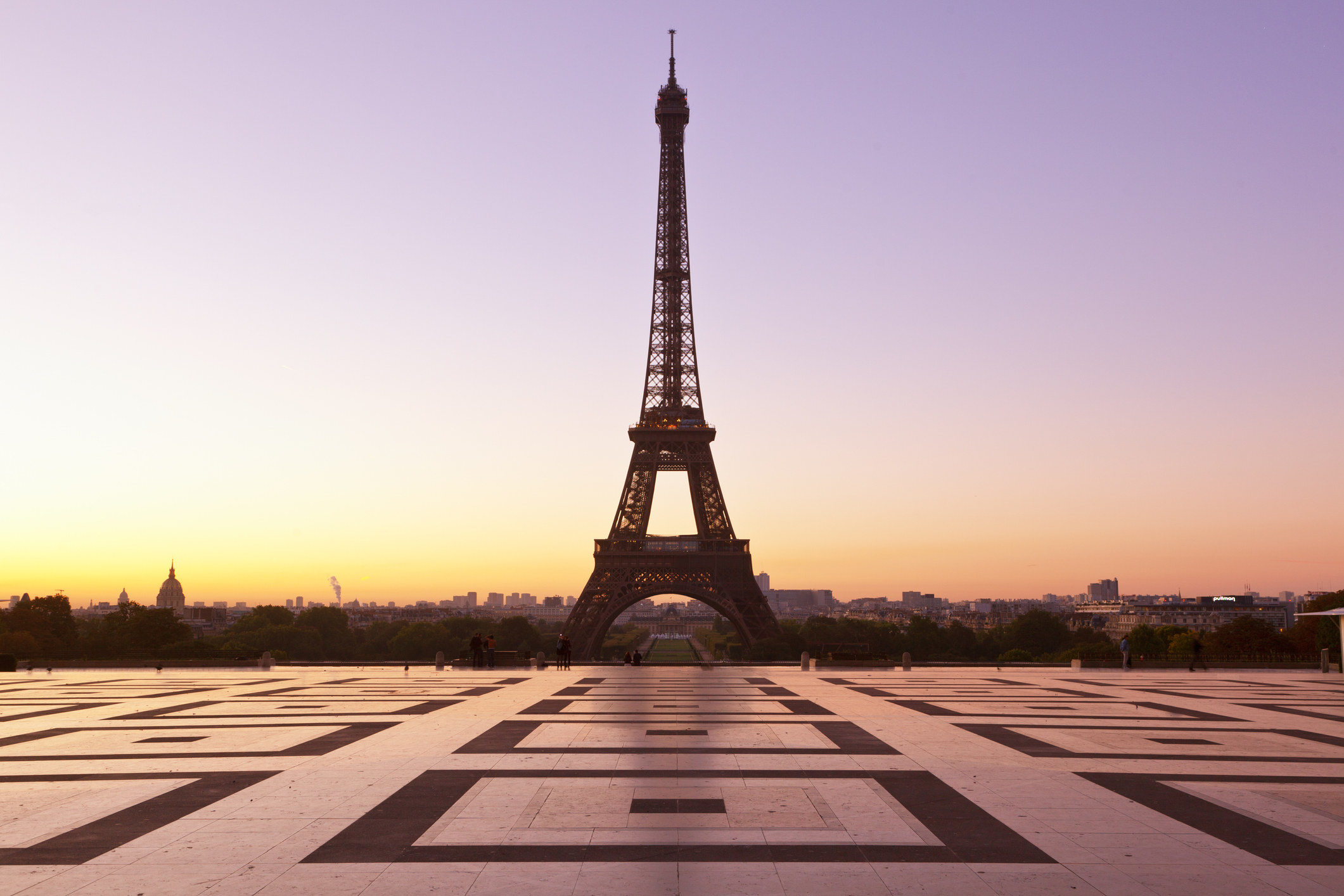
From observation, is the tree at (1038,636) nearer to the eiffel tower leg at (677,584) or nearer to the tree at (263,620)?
the eiffel tower leg at (677,584)

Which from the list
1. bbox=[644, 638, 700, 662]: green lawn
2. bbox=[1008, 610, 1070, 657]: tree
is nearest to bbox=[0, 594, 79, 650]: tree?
bbox=[644, 638, 700, 662]: green lawn

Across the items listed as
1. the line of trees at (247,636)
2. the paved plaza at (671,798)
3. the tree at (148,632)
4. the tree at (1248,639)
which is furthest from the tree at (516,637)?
the paved plaza at (671,798)

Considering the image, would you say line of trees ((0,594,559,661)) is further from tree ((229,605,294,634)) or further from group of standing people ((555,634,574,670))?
group of standing people ((555,634,574,670))

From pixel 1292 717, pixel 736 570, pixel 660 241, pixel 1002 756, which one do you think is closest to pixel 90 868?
pixel 1002 756

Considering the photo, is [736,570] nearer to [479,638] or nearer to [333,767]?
[479,638]

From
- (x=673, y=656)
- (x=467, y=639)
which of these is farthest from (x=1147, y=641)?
(x=467, y=639)

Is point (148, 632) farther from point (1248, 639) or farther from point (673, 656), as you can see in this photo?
point (1248, 639)

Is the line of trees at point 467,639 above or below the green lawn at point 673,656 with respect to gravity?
above
